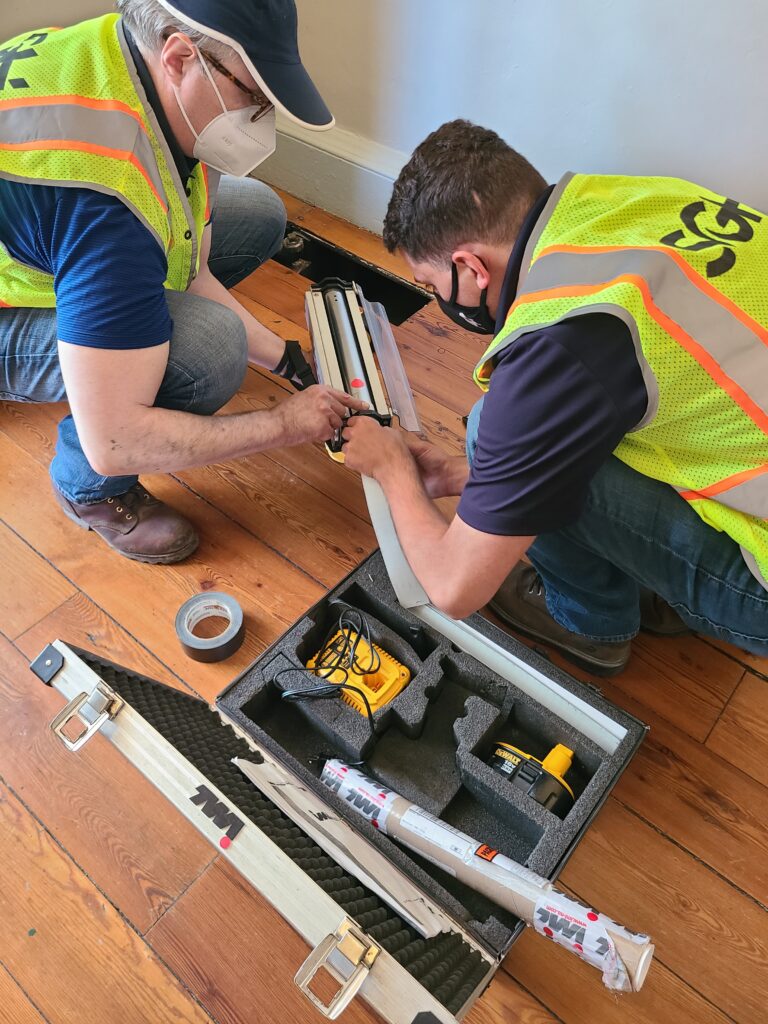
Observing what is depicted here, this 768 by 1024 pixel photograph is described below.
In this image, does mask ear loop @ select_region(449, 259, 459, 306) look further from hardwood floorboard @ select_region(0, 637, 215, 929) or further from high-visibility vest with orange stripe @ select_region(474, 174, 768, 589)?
hardwood floorboard @ select_region(0, 637, 215, 929)

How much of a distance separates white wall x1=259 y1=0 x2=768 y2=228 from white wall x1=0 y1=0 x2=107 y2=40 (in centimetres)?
58

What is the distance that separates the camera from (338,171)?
215 centimetres

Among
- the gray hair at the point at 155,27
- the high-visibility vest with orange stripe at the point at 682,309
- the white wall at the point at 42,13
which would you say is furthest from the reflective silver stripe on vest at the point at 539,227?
the white wall at the point at 42,13

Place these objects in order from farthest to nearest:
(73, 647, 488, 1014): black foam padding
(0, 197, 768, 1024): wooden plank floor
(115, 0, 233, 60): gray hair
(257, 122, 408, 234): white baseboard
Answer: (257, 122, 408, 234): white baseboard < (0, 197, 768, 1024): wooden plank floor < (115, 0, 233, 60): gray hair < (73, 647, 488, 1014): black foam padding

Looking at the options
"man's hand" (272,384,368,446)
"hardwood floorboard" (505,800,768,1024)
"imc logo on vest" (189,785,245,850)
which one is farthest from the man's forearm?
"hardwood floorboard" (505,800,768,1024)

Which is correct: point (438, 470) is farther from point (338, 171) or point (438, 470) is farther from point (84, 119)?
point (338, 171)

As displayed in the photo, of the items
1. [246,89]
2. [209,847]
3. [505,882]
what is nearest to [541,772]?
[505,882]

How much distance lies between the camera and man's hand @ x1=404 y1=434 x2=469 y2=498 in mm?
1312

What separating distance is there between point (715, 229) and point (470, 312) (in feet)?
1.11

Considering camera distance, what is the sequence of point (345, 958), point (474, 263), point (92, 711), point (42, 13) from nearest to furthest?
point (345, 958), point (92, 711), point (474, 263), point (42, 13)

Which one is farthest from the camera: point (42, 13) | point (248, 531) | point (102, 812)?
point (42, 13)

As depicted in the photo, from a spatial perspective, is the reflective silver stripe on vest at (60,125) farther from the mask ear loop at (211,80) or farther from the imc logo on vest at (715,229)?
the imc logo on vest at (715,229)

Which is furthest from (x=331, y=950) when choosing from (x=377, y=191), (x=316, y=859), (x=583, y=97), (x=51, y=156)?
(x=377, y=191)

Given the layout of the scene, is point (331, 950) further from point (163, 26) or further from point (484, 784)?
point (163, 26)
